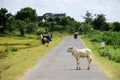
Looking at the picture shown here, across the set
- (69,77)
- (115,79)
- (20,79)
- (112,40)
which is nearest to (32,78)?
(20,79)

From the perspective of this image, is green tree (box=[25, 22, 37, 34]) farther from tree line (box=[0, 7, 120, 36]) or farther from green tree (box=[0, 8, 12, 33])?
green tree (box=[0, 8, 12, 33])

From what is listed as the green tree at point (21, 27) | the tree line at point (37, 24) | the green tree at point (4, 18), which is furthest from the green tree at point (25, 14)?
the green tree at point (4, 18)

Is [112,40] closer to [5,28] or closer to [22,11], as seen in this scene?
[5,28]

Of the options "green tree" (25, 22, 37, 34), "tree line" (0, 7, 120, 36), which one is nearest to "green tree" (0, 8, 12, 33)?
"tree line" (0, 7, 120, 36)

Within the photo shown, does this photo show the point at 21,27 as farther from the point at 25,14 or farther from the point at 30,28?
the point at 25,14

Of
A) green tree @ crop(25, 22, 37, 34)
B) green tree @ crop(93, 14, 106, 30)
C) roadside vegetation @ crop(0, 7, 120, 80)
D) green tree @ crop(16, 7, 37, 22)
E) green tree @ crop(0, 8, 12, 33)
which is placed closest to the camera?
roadside vegetation @ crop(0, 7, 120, 80)

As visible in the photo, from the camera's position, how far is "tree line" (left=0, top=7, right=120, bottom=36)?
96.9 meters

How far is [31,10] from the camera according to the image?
134625 mm

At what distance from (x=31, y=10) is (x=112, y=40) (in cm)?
7474

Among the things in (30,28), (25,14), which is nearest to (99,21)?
(25,14)

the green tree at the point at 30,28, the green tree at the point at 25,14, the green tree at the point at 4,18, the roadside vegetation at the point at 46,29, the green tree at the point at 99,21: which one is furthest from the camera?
the green tree at the point at 99,21

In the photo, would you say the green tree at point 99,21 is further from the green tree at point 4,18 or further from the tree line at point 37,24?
the green tree at point 4,18

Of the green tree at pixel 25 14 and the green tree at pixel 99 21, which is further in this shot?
the green tree at pixel 99 21

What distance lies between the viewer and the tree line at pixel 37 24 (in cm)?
9688
